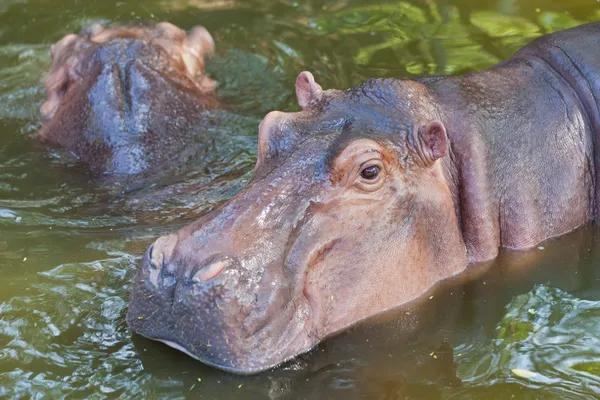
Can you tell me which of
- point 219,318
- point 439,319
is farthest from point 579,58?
point 219,318

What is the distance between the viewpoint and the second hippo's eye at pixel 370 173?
4.24m

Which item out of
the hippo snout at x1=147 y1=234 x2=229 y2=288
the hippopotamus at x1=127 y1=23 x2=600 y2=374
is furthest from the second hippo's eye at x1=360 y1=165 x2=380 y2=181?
the hippo snout at x1=147 y1=234 x2=229 y2=288

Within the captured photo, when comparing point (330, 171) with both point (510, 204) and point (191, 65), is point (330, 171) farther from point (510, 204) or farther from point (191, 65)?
point (191, 65)

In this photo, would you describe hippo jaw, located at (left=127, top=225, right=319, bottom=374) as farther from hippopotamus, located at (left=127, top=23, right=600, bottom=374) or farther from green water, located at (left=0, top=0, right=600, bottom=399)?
green water, located at (left=0, top=0, right=600, bottom=399)

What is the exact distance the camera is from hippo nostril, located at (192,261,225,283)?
3820mm

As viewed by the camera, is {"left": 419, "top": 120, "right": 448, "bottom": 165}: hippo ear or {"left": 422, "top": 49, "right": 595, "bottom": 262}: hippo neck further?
{"left": 422, "top": 49, "right": 595, "bottom": 262}: hippo neck

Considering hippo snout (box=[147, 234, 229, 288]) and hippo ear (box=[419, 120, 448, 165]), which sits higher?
hippo ear (box=[419, 120, 448, 165])

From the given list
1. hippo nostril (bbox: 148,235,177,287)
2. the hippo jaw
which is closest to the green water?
the hippo jaw

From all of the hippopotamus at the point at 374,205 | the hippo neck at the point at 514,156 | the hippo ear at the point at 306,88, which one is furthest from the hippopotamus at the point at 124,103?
the hippo neck at the point at 514,156

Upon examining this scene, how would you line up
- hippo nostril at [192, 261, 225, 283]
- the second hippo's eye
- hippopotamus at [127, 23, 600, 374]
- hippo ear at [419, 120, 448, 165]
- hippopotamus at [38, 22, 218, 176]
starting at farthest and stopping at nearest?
hippopotamus at [38, 22, 218, 176], hippo ear at [419, 120, 448, 165], the second hippo's eye, hippopotamus at [127, 23, 600, 374], hippo nostril at [192, 261, 225, 283]

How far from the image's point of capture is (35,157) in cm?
655

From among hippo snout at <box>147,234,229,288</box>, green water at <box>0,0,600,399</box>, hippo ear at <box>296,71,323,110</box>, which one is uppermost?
hippo ear at <box>296,71,323,110</box>

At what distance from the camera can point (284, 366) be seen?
4105mm

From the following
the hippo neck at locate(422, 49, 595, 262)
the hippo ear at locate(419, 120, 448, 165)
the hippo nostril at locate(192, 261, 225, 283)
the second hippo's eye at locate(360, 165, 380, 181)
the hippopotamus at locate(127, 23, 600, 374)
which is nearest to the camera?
the hippo nostril at locate(192, 261, 225, 283)
